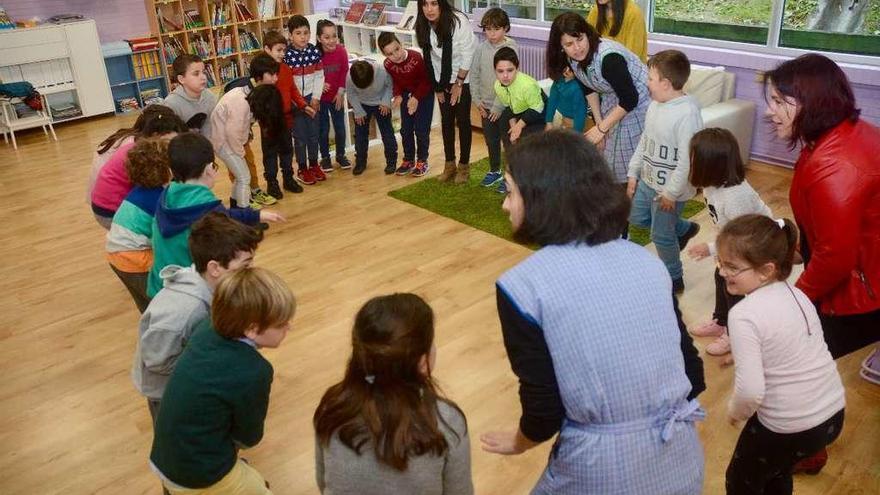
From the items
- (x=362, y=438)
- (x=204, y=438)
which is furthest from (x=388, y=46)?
(x=362, y=438)

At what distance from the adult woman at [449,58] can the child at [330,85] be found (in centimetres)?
74

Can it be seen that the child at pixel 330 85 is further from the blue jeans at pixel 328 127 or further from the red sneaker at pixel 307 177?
the red sneaker at pixel 307 177

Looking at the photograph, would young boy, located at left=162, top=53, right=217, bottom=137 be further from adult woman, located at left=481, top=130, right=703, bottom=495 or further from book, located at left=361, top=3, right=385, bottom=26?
adult woman, located at left=481, top=130, right=703, bottom=495

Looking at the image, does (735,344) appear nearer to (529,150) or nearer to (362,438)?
(529,150)

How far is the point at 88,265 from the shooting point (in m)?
4.46

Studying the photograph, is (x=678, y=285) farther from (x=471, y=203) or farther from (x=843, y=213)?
(x=471, y=203)

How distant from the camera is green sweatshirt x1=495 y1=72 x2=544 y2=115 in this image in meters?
4.71

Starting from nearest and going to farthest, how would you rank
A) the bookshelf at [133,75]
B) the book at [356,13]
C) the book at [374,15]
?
the book at [374,15], the book at [356,13], the bookshelf at [133,75]

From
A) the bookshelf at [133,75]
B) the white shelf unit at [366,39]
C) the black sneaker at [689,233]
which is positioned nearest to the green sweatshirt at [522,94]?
the black sneaker at [689,233]

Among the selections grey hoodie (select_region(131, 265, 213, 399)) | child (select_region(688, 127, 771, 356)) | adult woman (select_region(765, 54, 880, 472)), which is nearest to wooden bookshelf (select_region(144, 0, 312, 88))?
grey hoodie (select_region(131, 265, 213, 399))

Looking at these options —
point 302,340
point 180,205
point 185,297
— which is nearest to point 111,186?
point 180,205

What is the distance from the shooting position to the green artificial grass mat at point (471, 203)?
4.60 m

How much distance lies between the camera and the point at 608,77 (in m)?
3.58

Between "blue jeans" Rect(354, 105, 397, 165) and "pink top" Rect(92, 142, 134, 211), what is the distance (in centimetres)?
253
